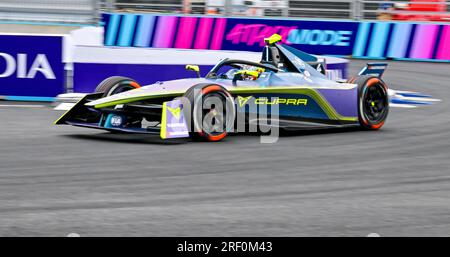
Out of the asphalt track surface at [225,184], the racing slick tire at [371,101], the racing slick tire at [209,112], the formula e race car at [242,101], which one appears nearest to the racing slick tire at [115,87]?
the formula e race car at [242,101]

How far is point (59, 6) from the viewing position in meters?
22.7

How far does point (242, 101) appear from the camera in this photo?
1123cm

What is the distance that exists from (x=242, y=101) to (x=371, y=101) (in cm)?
217

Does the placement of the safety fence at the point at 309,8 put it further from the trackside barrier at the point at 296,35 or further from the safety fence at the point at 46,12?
the safety fence at the point at 46,12

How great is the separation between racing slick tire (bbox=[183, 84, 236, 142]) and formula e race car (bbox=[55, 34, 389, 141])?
12 millimetres

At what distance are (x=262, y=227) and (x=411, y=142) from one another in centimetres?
531

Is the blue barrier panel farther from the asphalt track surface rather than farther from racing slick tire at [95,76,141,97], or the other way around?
racing slick tire at [95,76,141,97]

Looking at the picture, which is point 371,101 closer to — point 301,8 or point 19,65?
point 19,65

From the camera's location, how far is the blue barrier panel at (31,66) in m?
15.4

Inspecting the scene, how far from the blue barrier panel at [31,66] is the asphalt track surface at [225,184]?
3.07 metres

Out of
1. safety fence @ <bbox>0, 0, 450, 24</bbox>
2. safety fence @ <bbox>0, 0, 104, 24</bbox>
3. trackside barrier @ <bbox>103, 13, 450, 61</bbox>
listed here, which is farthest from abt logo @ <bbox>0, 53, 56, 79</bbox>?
safety fence @ <bbox>0, 0, 450, 24</bbox>

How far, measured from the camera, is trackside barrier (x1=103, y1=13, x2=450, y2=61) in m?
23.4

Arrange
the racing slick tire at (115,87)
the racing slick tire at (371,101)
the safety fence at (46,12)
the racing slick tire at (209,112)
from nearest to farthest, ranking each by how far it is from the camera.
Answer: the racing slick tire at (209,112)
the racing slick tire at (115,87)
the racing slick tire at (371,101)
the safety fence at (46,12)

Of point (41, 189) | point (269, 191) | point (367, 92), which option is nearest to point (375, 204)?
point (269, 191)
